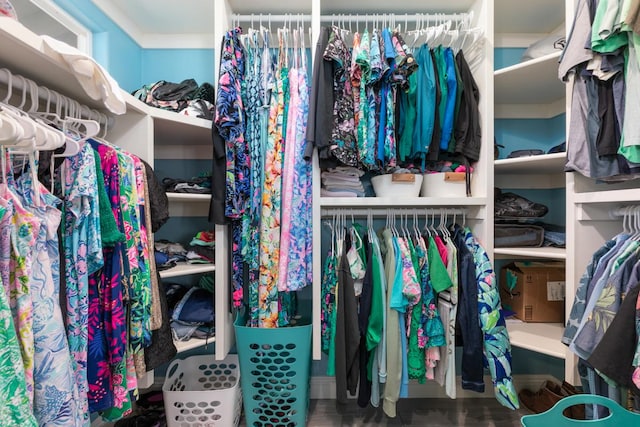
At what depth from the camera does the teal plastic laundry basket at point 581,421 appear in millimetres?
908

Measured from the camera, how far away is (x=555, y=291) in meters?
1.58

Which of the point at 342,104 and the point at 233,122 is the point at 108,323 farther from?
the point at 342,104

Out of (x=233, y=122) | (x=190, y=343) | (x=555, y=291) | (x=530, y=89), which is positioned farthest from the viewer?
(x=530, y=89)

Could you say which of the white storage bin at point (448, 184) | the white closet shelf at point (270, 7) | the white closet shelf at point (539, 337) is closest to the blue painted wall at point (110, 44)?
the white closet shelf at point (270, 7)

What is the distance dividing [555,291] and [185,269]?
2005 millimetres

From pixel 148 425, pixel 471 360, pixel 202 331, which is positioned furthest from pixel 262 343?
pixel 471 360

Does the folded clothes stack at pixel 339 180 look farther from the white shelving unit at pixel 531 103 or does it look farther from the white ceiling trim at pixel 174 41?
the white ceiling trim at pixel 174 41

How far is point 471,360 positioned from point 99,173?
5.77 feet

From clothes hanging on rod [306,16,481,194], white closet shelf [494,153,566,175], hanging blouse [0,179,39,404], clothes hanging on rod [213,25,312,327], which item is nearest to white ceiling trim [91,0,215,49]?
clothes hanging on rod [213,25,312,327]

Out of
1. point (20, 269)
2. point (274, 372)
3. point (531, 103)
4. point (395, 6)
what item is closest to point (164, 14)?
point (395, 6)

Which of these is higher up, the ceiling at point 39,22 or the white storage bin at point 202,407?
the ceiling at point 39,22

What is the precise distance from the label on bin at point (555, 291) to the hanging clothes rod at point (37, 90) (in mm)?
2364

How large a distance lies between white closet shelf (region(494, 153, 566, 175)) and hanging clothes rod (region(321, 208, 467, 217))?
1.10ft

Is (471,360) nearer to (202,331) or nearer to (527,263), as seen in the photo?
(527,263)
